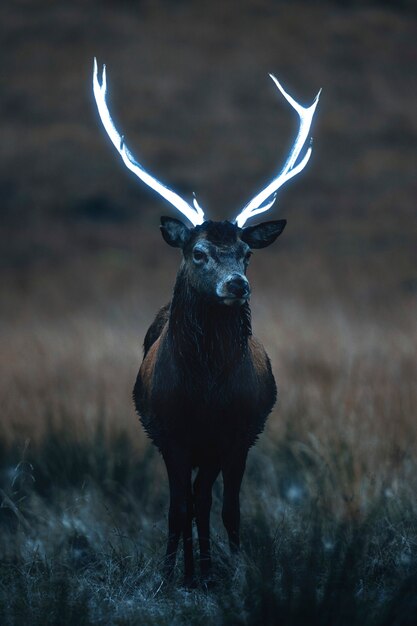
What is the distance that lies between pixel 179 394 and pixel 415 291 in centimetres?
1318

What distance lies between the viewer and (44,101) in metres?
27.5

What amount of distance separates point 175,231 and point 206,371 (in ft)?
2.13

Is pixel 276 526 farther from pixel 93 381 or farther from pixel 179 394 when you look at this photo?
pixel 93 381

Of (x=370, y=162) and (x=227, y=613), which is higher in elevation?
(x=370, y=162)

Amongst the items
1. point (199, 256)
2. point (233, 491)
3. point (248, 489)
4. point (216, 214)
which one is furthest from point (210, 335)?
point (216, 214)

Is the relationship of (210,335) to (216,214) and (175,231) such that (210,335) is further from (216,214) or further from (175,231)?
(216,214)

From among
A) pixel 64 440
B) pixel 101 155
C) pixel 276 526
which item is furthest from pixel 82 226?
pixel 276 526

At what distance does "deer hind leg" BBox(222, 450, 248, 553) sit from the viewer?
5859 millimetres

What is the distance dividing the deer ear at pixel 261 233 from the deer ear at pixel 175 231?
255 mm

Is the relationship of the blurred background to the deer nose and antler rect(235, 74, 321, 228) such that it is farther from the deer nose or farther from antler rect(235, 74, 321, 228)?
antler rect(235, 74, 321, 228)

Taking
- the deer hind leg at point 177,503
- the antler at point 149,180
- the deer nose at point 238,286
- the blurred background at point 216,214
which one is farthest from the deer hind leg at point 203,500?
the antler at point 149,180

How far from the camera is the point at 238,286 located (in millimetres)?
5402

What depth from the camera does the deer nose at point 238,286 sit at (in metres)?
5.40

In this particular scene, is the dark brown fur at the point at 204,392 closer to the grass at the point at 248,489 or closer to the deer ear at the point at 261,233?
the deer ear at the point at 261,233
